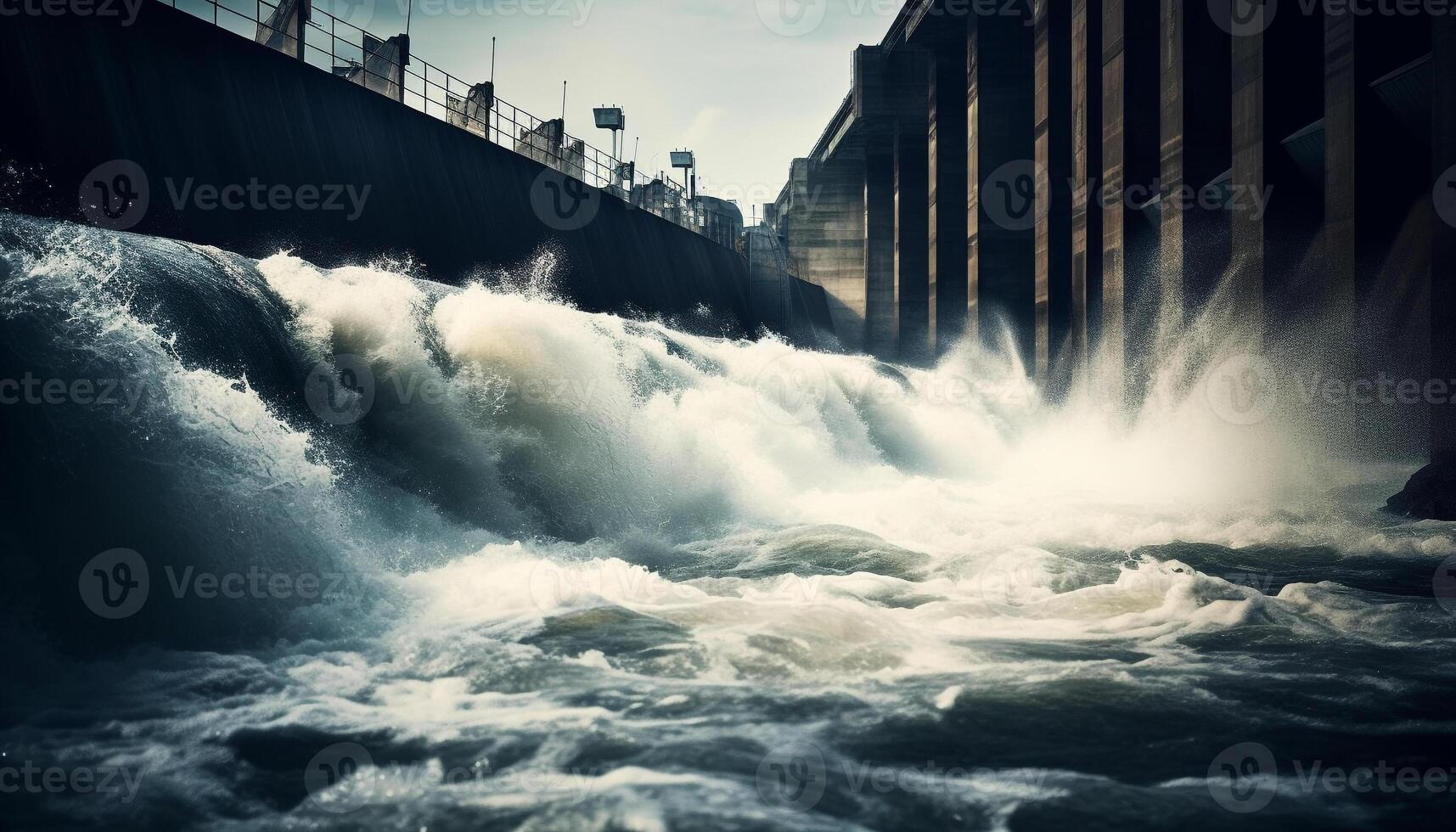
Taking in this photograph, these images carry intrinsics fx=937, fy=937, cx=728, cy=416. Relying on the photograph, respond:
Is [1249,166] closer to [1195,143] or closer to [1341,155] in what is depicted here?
[1341,155]

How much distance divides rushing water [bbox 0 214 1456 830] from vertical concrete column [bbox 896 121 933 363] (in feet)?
97.1

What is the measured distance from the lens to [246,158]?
14227 millimetres

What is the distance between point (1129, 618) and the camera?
24.3ft

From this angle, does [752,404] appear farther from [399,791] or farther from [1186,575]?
[399,791]

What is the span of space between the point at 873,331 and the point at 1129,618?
39086mm

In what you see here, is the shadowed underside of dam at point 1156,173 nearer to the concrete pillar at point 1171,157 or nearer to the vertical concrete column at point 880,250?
the concrete pillar at point 1171,157

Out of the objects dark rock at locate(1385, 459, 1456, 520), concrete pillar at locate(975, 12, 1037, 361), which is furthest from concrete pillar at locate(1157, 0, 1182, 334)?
concrete pillar at locate(975, 12, 1037, 361)

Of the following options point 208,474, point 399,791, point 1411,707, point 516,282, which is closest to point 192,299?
point 208,474

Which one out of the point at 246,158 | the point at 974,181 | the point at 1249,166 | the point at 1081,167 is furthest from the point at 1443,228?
the point at 974,181

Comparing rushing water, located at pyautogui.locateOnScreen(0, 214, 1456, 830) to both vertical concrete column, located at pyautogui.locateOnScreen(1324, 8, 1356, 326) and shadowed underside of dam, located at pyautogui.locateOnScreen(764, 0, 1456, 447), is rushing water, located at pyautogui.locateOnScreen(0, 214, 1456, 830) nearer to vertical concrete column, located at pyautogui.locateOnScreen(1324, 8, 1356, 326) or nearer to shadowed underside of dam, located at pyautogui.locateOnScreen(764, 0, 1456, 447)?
vertical concrete column, located at pyautogui.locateOnScreen(1324, 8, 1356, 326)

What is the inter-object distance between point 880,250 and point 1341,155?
1282 inches

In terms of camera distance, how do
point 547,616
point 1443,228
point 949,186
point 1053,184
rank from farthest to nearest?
1. point 949,186
2. point 1053,184
3. point 1443,228
4. point 547,616

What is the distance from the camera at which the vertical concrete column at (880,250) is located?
4562 centimetres

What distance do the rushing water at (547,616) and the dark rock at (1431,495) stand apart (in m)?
0.42
